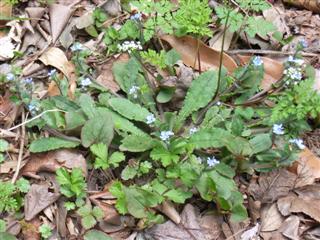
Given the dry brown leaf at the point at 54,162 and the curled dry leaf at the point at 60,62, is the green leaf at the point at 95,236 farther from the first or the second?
the curled dry leaf at the point at 60,62

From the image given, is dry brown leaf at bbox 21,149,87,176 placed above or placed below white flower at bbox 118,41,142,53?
below

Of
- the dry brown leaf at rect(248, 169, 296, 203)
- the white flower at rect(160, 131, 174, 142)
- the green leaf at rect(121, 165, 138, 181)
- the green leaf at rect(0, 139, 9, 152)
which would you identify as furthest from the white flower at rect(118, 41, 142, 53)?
the dry brown leaf at rect(248, 169, 296, 203)

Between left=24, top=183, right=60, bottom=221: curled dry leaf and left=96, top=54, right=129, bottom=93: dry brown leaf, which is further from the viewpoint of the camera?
left=96, top=54, right=129, bottom=93: dry brown leaf

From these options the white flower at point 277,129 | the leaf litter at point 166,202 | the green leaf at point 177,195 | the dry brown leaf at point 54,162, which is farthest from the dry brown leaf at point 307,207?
the dry brown leaf at point 54,162

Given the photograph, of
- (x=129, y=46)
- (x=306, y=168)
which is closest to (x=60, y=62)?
(x=129, y=46)

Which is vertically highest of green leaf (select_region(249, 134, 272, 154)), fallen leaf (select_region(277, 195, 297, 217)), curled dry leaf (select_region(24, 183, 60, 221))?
green leaf (select_region(249, 134, 272, 154))

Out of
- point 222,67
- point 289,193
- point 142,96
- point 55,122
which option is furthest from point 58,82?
point 289,193

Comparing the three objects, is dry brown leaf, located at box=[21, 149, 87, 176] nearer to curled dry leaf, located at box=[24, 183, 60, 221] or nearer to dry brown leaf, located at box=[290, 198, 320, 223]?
curled dry leaf, located at box=[24, 183, 60, 221]

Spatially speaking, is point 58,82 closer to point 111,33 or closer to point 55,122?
point 55,122
